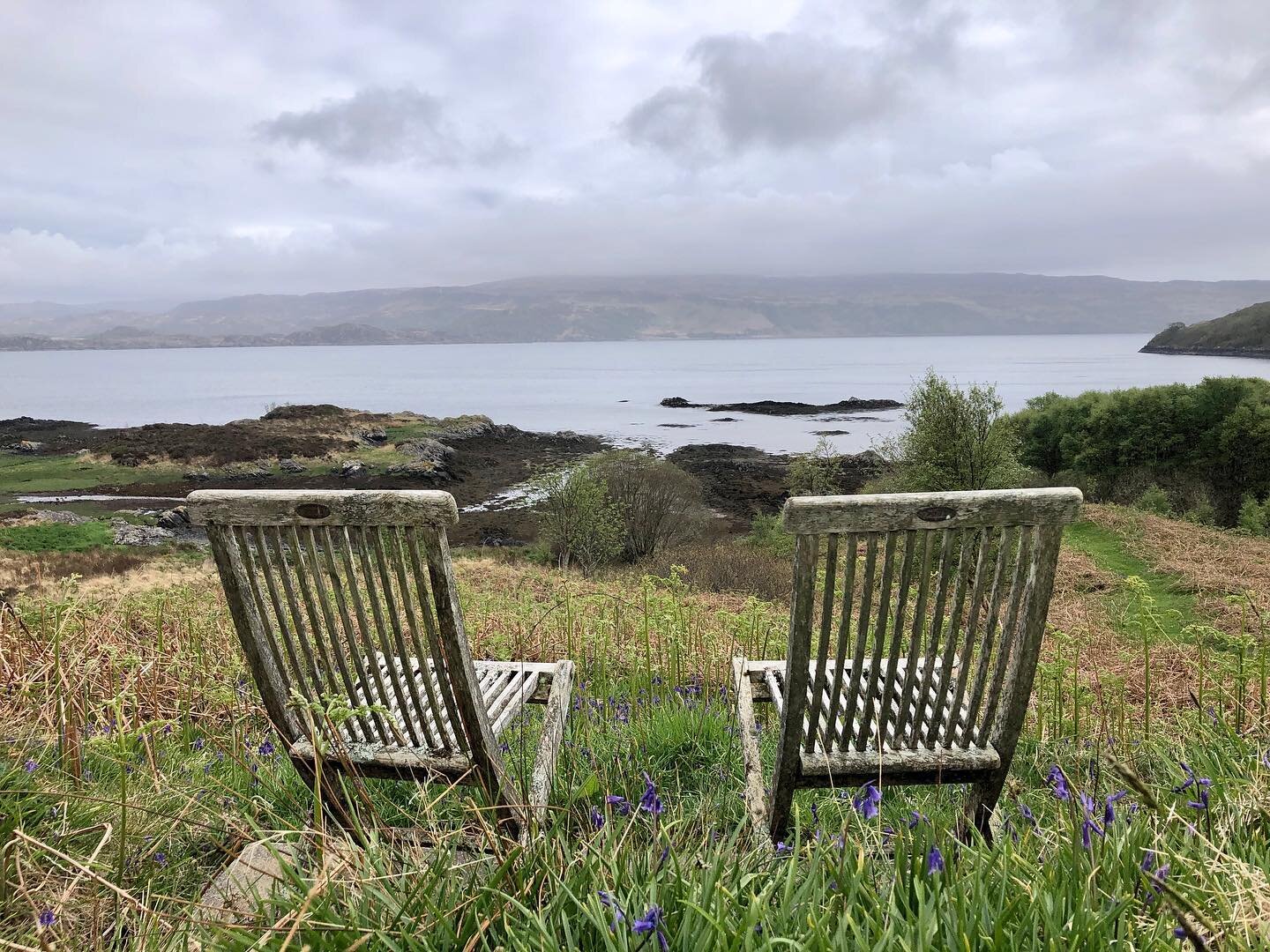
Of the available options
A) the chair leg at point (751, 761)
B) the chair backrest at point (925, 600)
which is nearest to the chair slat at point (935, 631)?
the chair backrest at point (925, 600)

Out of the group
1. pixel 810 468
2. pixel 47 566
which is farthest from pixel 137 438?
pixel 810 468

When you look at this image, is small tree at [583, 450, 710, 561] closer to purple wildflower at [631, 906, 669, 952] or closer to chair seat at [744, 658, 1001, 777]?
chair seat at [744, 658, 1001, 777]

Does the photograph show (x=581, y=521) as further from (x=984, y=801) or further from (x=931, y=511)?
(x=931, y=511)

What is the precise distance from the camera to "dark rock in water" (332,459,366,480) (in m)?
43.3

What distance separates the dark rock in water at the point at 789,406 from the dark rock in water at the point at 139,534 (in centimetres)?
5977

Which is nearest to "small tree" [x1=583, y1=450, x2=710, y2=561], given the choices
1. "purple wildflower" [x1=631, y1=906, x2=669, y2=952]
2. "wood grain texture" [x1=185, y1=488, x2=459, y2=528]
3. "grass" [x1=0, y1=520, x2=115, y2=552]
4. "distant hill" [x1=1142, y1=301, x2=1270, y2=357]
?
"grass" [x1=0, y1=520, x2=115, y2=552]

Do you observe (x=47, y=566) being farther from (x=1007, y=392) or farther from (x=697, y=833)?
(x=1007, y=392)

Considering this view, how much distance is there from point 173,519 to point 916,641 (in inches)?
1429

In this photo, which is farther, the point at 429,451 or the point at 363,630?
the point at 429,451

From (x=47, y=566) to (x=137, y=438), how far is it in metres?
33.1

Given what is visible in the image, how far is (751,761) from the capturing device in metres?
2.75

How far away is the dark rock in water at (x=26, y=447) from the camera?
50.4 meters

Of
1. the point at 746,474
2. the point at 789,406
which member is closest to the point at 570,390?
the point at 789,406

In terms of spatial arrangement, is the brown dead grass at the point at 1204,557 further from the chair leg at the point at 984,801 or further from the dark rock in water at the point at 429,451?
the dark rock in water at the point at 429,451
